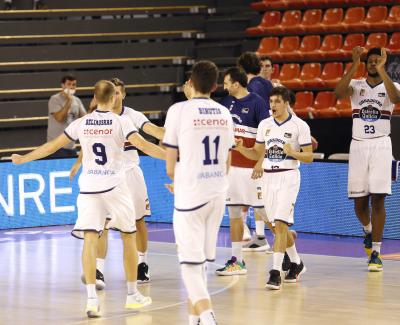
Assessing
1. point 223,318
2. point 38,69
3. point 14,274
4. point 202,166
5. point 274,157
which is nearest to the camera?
point 202,166

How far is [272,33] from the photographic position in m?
20.8

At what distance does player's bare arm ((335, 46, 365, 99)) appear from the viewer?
11.7m

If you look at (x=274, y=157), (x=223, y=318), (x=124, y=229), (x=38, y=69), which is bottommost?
(x=223, y=318)

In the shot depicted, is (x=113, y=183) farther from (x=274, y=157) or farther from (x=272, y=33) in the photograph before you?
(x=272, y=33)

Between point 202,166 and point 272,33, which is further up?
point 272,33

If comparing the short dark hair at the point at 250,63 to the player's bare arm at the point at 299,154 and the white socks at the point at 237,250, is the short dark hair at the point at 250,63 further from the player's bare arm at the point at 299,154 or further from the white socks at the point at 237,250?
the white socks at the point at 237,250

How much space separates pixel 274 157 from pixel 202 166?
3.00 metres

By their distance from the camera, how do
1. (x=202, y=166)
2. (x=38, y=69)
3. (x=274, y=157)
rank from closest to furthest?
(x=202, y=166) → (x=274, y=157) → (x=38, y=69)

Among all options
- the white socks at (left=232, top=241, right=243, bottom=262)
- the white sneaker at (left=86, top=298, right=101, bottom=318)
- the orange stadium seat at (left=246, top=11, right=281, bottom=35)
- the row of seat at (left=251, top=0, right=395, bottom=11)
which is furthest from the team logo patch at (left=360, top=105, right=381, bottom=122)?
the orange stadium seat at (left=246, top=11, right=281, bottom=35)

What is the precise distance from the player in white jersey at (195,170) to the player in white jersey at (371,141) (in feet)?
14.0

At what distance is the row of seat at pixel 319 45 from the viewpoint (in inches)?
739

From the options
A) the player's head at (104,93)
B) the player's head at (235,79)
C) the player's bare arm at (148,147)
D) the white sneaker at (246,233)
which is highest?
the player's head at (235,79)

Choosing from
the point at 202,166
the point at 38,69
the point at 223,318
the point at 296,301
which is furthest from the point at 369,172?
the point at 38,69

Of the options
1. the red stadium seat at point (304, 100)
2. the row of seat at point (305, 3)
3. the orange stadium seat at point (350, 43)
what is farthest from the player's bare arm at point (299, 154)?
the row of seat at point (305, 3)
